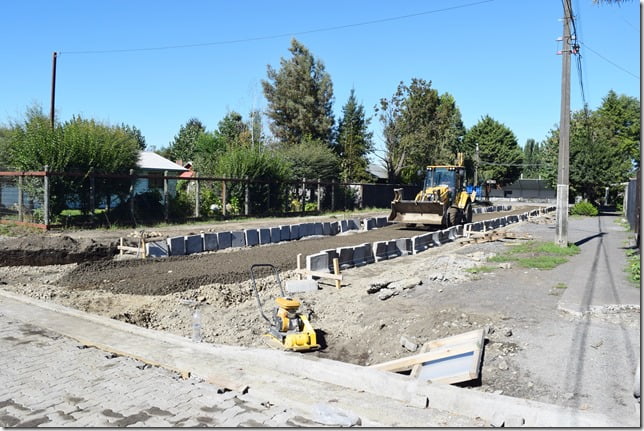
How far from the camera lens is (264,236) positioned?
2003 centimetres

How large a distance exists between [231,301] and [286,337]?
323 centimetres

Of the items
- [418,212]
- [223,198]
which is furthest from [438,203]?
[223,198]

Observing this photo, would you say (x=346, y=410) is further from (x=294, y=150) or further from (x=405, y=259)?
(x=294, y=150)

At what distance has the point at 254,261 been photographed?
50.4 ft

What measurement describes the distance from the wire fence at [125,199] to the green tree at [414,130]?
685 inches

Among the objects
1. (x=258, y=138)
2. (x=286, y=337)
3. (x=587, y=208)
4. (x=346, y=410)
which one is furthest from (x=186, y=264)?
(x=258, y=138)

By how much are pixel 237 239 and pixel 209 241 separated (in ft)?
4.30

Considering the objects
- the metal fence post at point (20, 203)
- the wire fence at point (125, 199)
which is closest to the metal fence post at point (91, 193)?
the wire fence at point (125, 199)

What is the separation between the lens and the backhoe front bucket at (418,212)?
23844 mm

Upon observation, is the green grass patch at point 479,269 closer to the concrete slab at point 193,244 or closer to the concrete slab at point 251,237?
the concrete slab at point 251,237

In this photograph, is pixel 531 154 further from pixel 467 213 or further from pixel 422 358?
pixel 422 358

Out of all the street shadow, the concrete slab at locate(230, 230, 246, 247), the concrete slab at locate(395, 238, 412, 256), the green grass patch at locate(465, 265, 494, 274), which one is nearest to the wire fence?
the concrete slab at locate(230, 230, 246, 247)

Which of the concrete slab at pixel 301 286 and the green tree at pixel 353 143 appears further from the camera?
the green tree at pixel 353 143

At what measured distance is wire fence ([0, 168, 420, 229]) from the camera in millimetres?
22234
